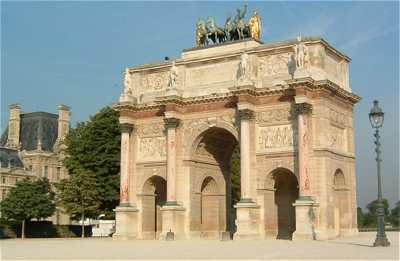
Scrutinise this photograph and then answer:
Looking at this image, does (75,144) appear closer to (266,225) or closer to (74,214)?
(74,214)

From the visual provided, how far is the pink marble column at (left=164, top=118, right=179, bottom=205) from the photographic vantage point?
1373 inches

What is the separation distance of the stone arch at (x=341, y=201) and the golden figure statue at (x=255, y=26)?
8.98 meters

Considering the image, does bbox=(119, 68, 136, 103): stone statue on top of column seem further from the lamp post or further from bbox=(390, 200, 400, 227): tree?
bbox=(390, 200, 400, 227): tree

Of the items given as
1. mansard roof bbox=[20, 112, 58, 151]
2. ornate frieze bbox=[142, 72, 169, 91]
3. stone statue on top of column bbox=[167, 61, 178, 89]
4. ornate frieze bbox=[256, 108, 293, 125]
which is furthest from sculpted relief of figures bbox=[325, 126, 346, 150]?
mansard roof bbox=[20, 112, 58, 151]

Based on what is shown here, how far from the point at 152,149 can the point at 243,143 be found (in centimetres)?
678

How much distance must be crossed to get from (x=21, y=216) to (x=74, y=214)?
6.10 meters

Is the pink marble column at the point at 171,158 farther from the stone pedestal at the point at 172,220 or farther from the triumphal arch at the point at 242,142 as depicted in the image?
the stone pedestal at the point at 172,220

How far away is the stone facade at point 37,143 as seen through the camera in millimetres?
74944

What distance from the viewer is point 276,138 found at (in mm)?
32844

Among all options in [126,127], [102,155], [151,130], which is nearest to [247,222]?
[151,130]

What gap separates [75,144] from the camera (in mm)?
44906

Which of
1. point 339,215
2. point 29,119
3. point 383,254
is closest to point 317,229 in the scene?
point 339,215

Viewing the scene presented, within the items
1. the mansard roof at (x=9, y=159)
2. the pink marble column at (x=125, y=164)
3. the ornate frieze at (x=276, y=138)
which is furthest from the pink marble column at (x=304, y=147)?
the mansard roof at (x=9, y=159)

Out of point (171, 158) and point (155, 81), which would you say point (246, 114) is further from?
point (155, 81)
